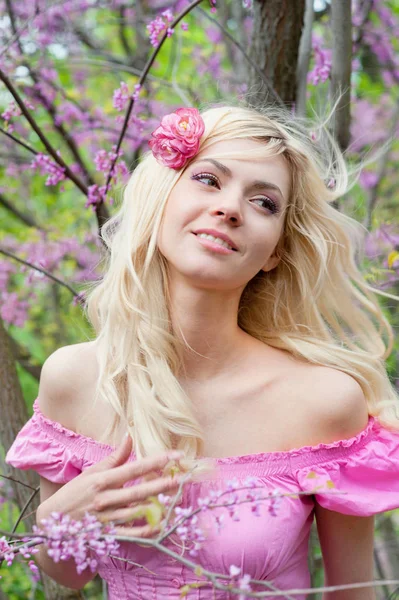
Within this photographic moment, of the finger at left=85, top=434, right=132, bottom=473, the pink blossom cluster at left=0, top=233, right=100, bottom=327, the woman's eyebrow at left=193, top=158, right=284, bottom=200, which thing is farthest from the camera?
the pink blossom cluster at left=0, top=233, right=100, bottom=327

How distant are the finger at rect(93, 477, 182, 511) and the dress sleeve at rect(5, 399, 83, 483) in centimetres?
40

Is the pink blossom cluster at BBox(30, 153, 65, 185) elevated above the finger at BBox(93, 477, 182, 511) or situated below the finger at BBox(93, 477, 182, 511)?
above

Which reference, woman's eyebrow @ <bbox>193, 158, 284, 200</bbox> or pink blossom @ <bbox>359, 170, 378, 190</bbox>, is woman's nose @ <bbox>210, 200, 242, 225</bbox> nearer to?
woman's eyebrow @ <bbox>193, 158, 284, 200</bbox>

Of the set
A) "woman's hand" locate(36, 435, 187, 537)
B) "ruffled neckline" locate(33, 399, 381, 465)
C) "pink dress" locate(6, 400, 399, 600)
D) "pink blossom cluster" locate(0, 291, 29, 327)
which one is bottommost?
"pink blossom cluster" locate(0, 291, 29, 327)

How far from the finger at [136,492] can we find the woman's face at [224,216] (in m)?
0.55

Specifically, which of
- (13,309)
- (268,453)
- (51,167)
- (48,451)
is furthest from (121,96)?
(13,309)

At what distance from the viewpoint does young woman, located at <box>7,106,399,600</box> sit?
1.92 metres

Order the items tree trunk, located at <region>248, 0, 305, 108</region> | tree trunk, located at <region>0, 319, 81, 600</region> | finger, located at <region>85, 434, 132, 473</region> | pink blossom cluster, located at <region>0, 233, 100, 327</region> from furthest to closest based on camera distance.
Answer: pink blossom cluster, located at <region>0, 233, 100, 327</region> < tree trunk, located at <region>248, 0, 305, 108</region> < tree trunk, located at <region>0, 319, 81, 600</region> < finger, located at <region>85, 434, 132, 473</region>

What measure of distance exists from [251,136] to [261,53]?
0.77 metres

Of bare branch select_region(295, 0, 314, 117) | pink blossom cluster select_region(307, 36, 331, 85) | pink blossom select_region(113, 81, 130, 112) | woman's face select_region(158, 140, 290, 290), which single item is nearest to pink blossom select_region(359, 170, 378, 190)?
pink blossom cluster select_region(307, 36, 331, 85)

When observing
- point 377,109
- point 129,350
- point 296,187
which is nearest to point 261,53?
point 296,187

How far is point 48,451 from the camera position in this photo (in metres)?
2.09

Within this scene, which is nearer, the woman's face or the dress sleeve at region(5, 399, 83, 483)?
the woman's face

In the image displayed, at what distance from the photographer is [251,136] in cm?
204
